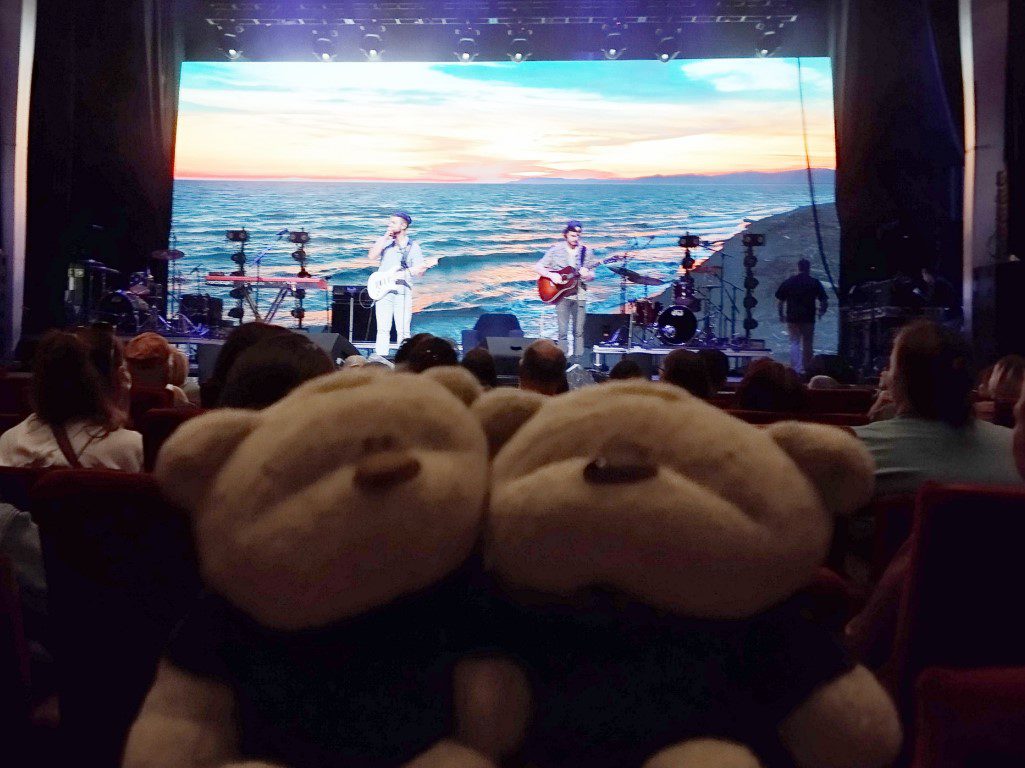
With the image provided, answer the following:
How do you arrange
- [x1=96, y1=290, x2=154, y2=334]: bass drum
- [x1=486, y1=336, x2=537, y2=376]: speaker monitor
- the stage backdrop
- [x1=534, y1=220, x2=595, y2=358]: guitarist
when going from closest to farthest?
[x1=486, y1=336, x2=537, y2=376]: speaker monitor, [x1=96, y1=290, x2=154, y2=334]: bass drum, [x1=534, y1=220, x2=595, y2=358]: guitarist, the stage backdrop

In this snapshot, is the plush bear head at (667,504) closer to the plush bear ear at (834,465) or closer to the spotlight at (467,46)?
the plush bear ear at (834,465)

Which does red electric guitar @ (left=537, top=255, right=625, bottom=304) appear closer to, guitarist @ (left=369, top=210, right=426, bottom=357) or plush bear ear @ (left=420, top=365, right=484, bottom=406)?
guitarist @ (left=369, top=210, right=426, bottom=357)

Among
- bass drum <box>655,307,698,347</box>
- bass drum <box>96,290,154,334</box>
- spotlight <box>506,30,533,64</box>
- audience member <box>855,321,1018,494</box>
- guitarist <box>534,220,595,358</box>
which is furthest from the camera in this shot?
spotlight <box>506,30,533,64</box>

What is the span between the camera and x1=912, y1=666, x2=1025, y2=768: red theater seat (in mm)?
885

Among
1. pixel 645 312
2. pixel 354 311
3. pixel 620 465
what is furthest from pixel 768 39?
pixel 620 465

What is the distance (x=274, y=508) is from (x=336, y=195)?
10.4m

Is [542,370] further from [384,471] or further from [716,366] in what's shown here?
[384,471]

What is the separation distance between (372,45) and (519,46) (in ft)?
4.96

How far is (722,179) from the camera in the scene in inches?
420

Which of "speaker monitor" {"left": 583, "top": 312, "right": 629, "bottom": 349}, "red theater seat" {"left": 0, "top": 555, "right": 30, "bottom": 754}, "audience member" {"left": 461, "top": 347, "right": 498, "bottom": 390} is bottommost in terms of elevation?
"red theater seat" {"left": 0, "top": 555, "right": 30, "bottom": 754}

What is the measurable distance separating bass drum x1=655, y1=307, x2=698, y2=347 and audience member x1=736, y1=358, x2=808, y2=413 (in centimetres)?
623

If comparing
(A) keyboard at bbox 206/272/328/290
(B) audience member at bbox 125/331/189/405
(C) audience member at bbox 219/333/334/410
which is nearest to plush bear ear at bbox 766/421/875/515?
(C) audience member at bbox 219/333/334/410

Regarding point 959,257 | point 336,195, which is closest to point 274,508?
point 959,257

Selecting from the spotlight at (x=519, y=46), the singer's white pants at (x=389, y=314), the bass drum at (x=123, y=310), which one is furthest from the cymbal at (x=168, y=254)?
the spotlight at (x=519, y=46)
